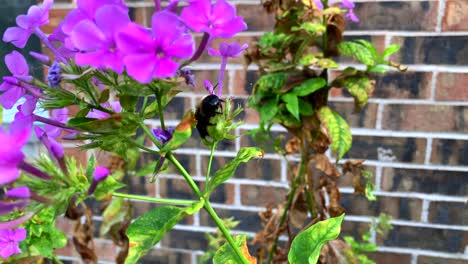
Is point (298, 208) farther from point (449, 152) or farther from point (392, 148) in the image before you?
point (449, 152)

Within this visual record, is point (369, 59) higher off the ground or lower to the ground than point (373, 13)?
lower

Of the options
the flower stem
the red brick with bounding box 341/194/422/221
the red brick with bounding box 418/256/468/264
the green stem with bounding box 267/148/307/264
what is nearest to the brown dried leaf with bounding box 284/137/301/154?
the green stem with bounding box 267/148/307/264

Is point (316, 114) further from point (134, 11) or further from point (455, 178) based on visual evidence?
point (134, 11)

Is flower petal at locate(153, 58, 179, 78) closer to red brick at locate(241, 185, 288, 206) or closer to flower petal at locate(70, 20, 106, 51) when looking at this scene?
flower petal at locate(70, 20, 106, 51)

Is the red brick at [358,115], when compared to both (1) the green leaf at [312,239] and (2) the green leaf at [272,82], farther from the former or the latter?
(1) the green leaf at [312,239]

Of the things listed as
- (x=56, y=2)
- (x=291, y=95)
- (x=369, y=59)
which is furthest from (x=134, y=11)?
(x=369, y=59)

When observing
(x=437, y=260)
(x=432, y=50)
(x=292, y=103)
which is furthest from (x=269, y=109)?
(x=437, y=260)

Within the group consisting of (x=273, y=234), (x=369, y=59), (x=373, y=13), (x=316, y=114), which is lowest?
(x=273, y=234)

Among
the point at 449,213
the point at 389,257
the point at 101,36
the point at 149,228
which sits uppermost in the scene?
the point at 101,36

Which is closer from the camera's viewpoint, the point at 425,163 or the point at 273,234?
the point at 273,234
